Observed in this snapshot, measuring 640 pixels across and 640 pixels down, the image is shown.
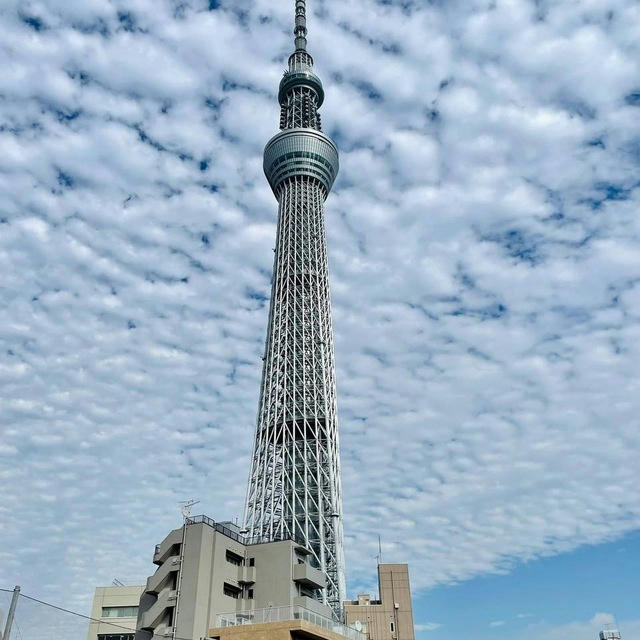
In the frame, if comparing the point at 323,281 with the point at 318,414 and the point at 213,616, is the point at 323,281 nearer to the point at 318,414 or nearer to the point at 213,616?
the point at 318,414

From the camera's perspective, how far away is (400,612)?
69.8m

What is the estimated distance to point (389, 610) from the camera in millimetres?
70062

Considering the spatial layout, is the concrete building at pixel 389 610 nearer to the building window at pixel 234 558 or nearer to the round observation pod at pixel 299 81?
the building window at pixel 234 558

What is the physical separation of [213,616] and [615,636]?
287 feet

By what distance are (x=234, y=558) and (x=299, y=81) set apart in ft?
245

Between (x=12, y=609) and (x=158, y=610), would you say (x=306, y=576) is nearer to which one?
(x=158, y=610)

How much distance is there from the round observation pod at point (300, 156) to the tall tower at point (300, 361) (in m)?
0.14

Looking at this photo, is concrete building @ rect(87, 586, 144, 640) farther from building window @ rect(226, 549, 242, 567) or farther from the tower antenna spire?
the tower antenna spire

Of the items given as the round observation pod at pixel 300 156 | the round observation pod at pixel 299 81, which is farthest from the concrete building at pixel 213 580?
the round observation pod at pixel 299 81

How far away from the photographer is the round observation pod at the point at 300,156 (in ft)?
302

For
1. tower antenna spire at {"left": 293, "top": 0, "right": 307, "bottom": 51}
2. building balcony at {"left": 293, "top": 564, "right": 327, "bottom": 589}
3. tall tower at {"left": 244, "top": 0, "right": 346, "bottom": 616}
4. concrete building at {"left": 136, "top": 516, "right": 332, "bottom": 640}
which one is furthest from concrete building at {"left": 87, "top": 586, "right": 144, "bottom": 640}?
Answer: tower antenna spire at {"left": 293, "top": 0, "right": 307, "bottom": 51}

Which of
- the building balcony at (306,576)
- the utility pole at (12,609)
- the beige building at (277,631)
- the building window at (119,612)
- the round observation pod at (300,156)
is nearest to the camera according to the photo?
the utility pole at (12,609)

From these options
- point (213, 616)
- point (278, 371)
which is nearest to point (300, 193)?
point (278, 371)

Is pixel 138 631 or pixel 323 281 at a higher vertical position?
pixel 323 281
